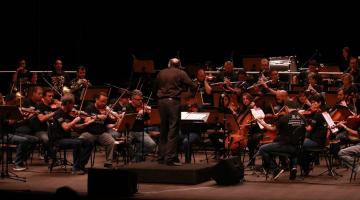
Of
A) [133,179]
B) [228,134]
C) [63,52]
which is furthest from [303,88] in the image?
[63,52]

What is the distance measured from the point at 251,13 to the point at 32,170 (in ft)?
32.3

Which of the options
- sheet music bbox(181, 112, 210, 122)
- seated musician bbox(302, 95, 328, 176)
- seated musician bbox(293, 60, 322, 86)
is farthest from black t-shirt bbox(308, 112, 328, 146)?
seated musician bbox(293, 60, 322, 86)

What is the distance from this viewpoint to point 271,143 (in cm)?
1244

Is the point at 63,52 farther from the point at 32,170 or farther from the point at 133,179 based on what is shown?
the point at 133,179

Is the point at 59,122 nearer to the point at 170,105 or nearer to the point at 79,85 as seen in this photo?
the point at 170,105

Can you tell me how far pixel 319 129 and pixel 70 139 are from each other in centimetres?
485

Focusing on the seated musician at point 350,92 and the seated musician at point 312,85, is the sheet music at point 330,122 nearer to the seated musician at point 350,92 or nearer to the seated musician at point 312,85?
the seated musician at point 350,92

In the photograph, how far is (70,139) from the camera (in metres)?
13.2

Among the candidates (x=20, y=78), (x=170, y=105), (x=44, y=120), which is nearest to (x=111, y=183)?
(x=170, y=105)

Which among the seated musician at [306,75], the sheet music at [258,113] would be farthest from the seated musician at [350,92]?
the sheet music at [258,113]

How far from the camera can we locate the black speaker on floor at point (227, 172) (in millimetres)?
11617

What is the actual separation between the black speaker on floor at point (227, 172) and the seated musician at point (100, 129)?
269 centimetres

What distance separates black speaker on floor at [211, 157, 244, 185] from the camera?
11617 mm

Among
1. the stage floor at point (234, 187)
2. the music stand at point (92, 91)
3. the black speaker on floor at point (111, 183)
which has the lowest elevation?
the stage floor at point (234, 187)
